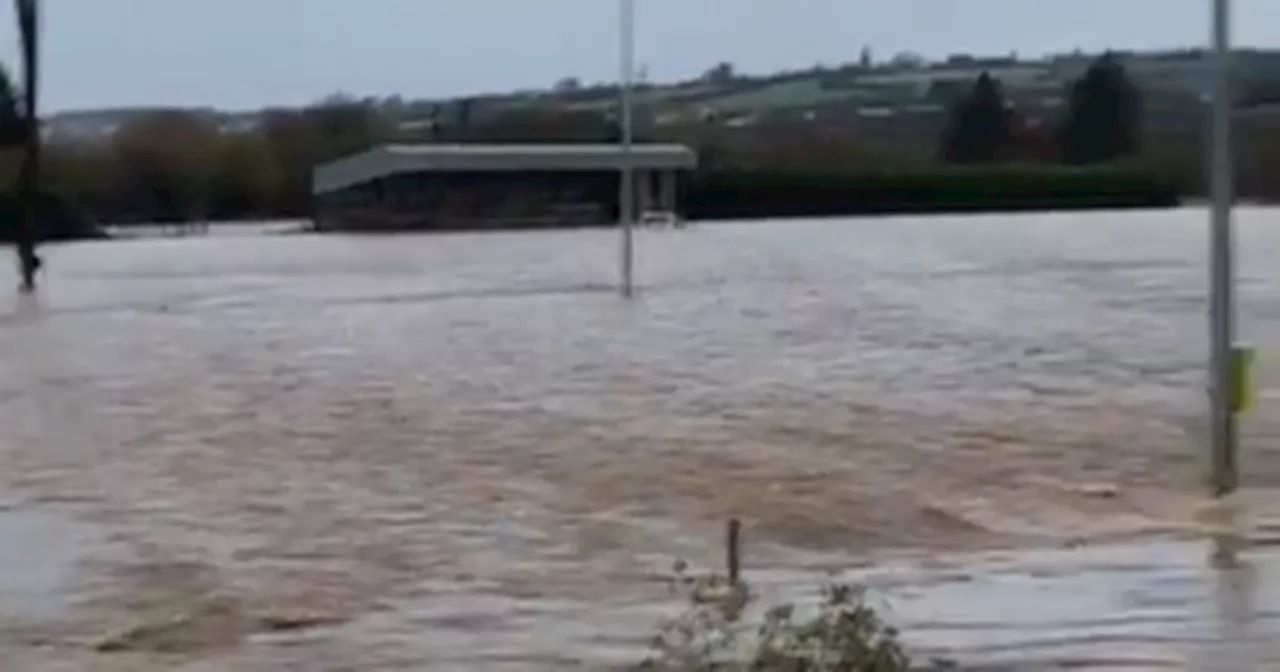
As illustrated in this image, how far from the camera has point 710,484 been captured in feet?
34.2

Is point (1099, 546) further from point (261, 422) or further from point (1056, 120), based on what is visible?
point (1056, 120)

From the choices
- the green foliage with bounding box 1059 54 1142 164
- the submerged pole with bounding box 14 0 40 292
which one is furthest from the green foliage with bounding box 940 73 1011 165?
the submerged pole with bounding box 14 0 40 292

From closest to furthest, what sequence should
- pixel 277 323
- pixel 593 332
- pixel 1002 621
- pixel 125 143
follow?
pixel 1002 621
pixel 593 332
pixel 277 323
pixel 125 143

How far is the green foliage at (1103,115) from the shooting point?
40.8 metres

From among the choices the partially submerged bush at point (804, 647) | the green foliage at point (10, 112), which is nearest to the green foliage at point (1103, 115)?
the green foliage at point (10, 112)

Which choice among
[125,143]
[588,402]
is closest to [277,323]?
[588,402]

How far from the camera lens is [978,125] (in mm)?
43531

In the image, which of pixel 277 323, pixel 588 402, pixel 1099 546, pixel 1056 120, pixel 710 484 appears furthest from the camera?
pixel 1056 120

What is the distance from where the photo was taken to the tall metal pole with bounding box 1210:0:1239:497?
31.5ft

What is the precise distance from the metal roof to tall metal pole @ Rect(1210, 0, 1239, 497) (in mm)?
30572

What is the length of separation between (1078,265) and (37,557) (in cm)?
2138

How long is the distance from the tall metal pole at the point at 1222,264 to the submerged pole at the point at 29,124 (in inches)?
691

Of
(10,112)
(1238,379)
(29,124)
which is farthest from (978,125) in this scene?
(1238,379)

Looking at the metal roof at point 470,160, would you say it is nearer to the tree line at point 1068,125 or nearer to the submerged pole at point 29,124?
the tree line at point 1068,125
